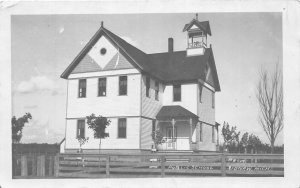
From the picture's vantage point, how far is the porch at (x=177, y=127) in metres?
20.7

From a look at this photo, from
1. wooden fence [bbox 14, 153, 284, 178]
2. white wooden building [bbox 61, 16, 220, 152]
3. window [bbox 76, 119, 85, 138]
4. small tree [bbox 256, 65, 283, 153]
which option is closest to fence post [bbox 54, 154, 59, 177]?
wooden fence [bbox 14, 153, 284, 178]

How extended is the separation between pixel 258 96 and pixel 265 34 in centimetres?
389

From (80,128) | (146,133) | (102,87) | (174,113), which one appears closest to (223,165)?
(146,133)

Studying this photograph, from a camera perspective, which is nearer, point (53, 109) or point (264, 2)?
point (264, 2)

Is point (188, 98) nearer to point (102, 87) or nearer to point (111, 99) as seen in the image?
point (111, 99)

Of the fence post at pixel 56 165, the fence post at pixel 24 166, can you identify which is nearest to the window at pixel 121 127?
the fence post at pixel 56 165

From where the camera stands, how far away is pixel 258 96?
1586 cm

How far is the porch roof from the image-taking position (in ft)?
67.9

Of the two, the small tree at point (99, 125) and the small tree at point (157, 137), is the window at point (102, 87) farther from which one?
the small tree at point (157, 137)

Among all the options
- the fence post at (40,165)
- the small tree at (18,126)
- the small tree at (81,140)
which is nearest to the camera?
the small tree at (18,126)

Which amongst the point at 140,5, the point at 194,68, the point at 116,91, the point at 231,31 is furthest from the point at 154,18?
the point at 194,68

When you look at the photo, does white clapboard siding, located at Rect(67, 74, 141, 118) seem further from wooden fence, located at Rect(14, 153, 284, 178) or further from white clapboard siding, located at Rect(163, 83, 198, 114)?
wooden fence, located at Rect(14, 153, 284, 178)

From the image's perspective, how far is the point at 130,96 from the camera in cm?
1883
